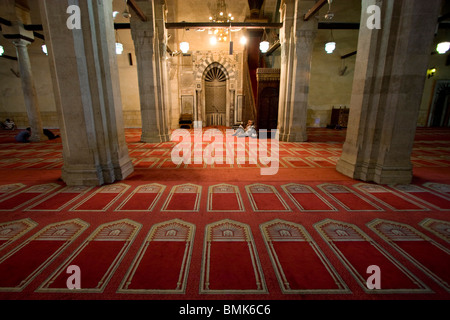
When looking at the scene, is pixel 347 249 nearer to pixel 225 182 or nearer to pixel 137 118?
pixel 225 182

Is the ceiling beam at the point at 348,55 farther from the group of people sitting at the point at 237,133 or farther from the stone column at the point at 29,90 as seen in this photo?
the stone column at the point at 29,90

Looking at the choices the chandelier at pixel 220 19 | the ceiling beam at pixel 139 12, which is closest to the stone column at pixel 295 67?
the chandelier at pixel 220 19

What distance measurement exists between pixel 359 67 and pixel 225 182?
292cm

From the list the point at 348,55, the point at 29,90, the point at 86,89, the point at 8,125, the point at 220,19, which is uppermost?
the point at 220,19

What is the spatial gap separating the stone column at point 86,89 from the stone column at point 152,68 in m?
3.61

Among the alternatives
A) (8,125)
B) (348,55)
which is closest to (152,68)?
(8,125)

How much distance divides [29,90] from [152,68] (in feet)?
15.2

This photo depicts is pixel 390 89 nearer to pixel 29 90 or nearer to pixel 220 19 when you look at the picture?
pixel 220 19

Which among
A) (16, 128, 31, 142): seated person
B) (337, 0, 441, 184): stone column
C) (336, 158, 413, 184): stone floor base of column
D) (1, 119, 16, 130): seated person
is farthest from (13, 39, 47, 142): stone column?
(336, 158, 413, 184): stone floor base of column

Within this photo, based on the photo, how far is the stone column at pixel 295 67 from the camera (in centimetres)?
666

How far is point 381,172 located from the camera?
10.9 feet

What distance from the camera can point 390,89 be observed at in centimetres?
323

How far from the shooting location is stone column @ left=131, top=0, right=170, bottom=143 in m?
6.61

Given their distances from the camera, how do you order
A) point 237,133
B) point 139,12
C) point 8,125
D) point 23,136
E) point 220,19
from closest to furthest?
point 139,12 < point 23,136 < point 237,133 < point 220,19 < point 8,125
